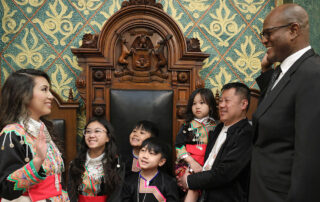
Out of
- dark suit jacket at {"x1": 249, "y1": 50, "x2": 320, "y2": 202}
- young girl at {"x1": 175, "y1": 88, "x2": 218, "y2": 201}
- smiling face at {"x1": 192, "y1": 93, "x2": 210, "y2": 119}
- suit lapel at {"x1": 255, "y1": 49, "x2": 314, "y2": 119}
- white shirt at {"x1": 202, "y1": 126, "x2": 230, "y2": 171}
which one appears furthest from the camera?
smiling face at {"x1": 192, "y1": 93, "x2": 210, "y2": 119}

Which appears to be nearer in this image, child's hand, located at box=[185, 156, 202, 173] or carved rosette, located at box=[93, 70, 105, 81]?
child's hand, located at box=[185, 156, 202, 173]

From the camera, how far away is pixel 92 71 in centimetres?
327

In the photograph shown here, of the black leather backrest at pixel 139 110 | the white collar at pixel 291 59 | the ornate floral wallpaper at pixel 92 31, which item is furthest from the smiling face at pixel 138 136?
the white collar at pixel 291 59

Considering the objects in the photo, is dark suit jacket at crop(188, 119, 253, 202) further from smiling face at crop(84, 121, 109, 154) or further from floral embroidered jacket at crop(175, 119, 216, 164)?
smiling face at crop(84, 121, 109, 154)

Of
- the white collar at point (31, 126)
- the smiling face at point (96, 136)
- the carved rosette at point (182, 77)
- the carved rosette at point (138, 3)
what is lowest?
the smiling face at point (96, 136)

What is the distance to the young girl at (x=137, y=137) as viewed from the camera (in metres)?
2.87

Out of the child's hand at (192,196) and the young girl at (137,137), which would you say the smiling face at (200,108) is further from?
the child's hand at (192,196)

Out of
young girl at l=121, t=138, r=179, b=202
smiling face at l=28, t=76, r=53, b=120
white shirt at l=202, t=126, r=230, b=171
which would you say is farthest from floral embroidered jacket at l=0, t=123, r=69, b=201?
white shirt at l=202, t=126, r=230, b=171

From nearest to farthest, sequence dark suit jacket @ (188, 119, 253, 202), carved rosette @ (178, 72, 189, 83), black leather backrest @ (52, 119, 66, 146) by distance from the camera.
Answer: dark suit jacket @ (188, 119, 253, 202), black leather backrest @ (52, 119, 66, 146), carved rosette @ (178, 72, 189, 83)

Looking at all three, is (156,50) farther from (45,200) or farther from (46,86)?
(45,200)

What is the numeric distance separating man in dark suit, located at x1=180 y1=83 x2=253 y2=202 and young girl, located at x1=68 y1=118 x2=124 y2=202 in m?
0.58

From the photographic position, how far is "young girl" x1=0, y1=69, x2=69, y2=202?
4.94ft

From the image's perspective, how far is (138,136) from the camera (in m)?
2.91

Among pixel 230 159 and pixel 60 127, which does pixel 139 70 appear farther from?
pixel 230 159
